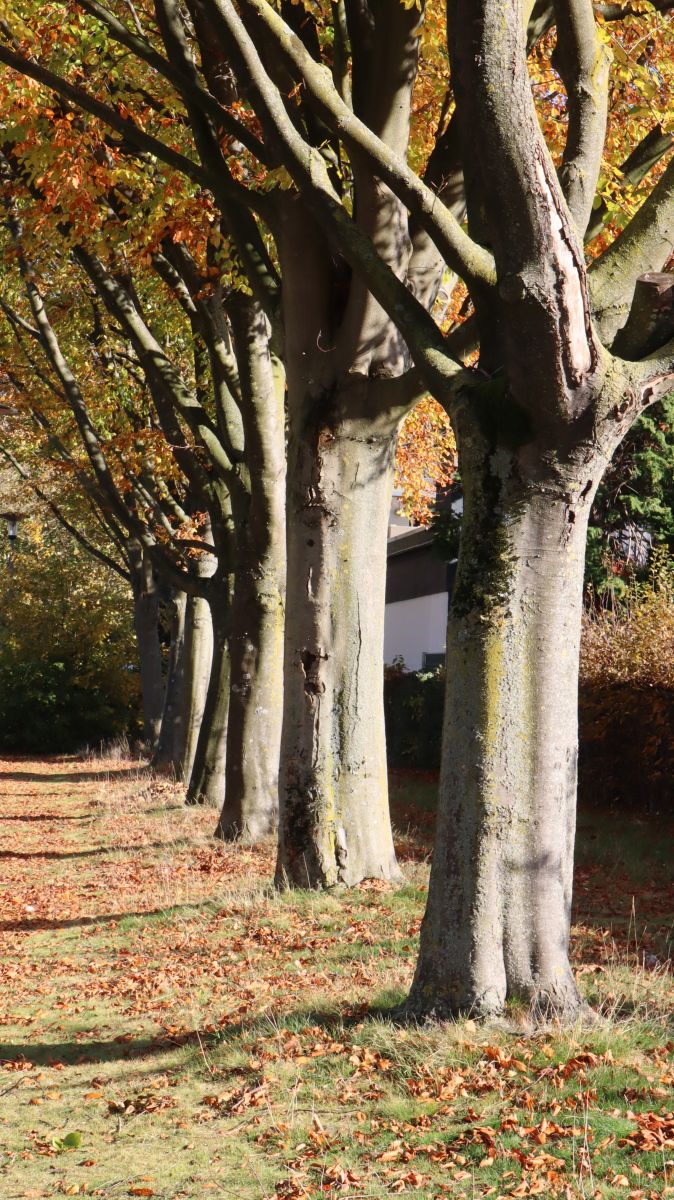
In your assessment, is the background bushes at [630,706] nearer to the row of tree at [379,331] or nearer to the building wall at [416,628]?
the row of tree at [379,331]

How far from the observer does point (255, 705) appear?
12984 mm

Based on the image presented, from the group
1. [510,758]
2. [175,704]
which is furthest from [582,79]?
[175,704]

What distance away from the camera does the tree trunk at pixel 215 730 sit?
16.0 meters

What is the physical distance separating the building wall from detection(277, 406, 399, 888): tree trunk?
2458 cm

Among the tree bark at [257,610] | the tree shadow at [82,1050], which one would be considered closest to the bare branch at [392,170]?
the tree shadow at [82,1050]

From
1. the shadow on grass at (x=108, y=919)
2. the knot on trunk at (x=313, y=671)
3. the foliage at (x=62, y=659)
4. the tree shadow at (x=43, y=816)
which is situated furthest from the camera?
the foliage at (x=62, y=659)

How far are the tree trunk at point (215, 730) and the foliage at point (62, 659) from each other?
67.2 ft

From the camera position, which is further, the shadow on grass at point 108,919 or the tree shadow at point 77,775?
the tree shadow at point 77,775

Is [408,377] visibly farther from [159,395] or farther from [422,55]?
[159,395]

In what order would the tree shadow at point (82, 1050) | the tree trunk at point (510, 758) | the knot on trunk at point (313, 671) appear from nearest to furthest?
the tree trunk at point (510, 758)
the tree shadow at point (82, 1050)
the knot on trunk at point (313, 671)

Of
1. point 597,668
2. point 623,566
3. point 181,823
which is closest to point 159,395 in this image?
point 181,823

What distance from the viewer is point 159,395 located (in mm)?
16641

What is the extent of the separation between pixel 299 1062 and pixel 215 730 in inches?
406

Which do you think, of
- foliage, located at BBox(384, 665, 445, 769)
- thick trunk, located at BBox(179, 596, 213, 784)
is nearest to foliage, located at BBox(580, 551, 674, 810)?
foliage, located at BBox(384, 665, 445, 769)
